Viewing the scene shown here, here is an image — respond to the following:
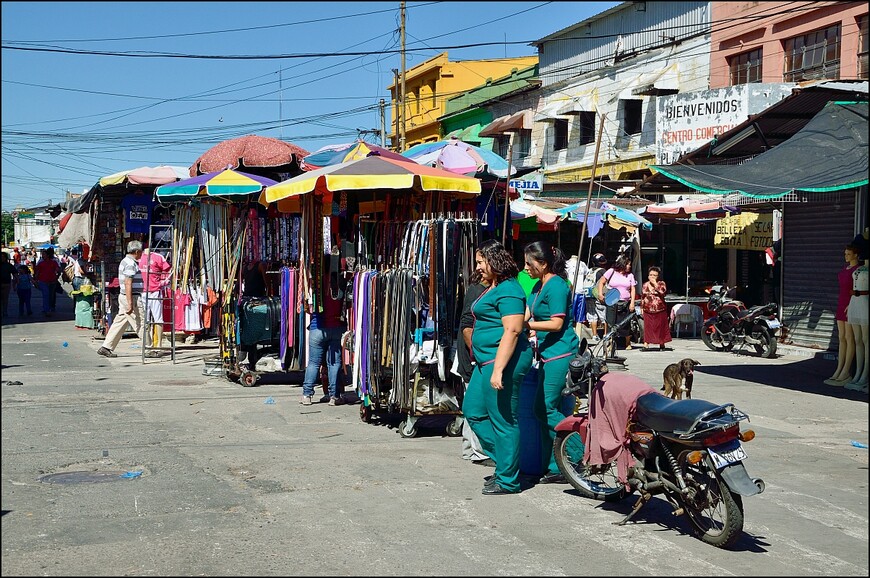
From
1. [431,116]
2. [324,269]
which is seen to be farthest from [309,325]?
[431,116]

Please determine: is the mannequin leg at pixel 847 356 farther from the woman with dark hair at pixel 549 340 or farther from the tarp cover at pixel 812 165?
the woman with dark hair at pixel 549 340

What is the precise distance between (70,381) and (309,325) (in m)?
4.45

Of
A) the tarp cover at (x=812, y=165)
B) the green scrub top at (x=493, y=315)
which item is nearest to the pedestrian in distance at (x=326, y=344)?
the green scrub top at (x=493, y=315)

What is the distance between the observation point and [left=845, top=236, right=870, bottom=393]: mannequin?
12844 millimetres

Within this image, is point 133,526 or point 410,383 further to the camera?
point 410,383

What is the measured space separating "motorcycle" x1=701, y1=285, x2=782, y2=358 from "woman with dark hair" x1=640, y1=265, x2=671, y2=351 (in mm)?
821

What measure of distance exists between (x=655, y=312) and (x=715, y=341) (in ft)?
4.28

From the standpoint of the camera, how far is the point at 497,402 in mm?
7203

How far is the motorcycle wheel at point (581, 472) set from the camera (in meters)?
7.01

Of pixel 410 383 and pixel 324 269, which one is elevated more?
pixel 324 269

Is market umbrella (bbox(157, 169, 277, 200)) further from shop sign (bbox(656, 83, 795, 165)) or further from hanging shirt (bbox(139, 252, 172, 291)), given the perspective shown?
shop sign (bbox(656, 83, 795, 165))

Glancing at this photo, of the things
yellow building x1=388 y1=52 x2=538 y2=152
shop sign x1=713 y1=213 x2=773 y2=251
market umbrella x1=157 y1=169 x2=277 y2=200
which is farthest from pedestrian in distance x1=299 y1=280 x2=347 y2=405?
yellow building x1=388 y1=52 x2=538 y2=152

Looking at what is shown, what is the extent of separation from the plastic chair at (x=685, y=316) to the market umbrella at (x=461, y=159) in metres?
8.15

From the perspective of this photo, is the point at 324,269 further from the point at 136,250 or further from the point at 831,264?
the point at 831,264
